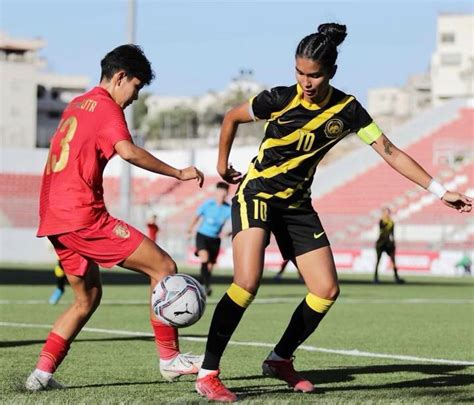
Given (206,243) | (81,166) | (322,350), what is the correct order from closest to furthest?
(81,166)
(322,350)
(206,243)

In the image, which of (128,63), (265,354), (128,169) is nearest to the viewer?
(128,63)

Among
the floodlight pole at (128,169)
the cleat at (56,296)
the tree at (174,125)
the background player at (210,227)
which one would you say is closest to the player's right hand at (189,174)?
the cleat at (56,296)

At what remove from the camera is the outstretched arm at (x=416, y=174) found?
769cm

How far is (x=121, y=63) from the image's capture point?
7727mm

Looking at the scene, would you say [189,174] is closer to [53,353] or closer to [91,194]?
[91,194]

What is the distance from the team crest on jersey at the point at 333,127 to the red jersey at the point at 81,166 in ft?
4.16

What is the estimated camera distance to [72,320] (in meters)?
7.88

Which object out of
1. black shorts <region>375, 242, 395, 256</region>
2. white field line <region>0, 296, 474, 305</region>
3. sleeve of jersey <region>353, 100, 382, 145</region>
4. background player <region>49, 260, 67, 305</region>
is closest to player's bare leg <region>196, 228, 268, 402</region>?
sleeve of jersey <region>353, 100, 382, 145</region>

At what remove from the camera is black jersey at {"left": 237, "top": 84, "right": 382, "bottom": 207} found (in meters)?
7.60

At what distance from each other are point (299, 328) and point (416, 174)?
1.34m

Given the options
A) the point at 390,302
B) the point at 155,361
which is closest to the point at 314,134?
the point at 155,361

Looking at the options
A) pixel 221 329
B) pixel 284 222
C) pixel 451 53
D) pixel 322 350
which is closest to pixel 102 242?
pixel 221 329

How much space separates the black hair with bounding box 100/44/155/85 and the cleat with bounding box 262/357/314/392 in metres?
2.11

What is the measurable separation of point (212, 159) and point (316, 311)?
180 ft
